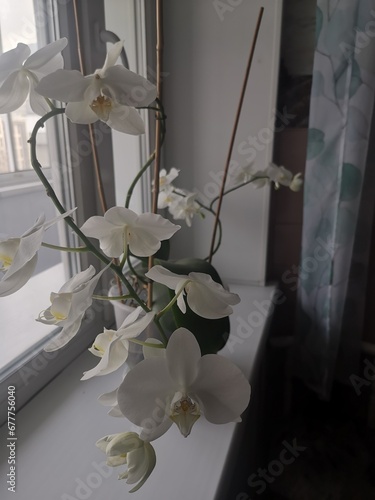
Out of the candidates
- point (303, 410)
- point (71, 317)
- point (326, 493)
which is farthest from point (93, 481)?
point (303, 410)

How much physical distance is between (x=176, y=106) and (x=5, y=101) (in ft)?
2.60

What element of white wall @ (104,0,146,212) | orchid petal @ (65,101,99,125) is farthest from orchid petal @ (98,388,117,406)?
white wall @ (104,0,146,212)

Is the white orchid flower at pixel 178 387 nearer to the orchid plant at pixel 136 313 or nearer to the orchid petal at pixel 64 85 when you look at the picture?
the orchid plant at pixel 136 313

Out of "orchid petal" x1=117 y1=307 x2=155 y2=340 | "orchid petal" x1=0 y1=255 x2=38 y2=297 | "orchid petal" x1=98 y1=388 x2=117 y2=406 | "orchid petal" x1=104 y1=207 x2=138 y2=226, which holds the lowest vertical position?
"orchid petal" x1=98 y1=388 x2=117 y2=406

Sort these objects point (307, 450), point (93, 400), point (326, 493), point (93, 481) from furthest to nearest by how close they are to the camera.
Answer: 1. point (307, 450)
2. point (326, 493)
3. point (93, 400)
4. point (93, 481)

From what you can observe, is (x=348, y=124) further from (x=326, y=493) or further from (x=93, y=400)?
(x=326, y=493)

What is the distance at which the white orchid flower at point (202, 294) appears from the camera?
35 centimetres

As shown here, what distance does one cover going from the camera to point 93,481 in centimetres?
53

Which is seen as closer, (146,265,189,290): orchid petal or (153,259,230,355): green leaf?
(146,265,189,290): orchid petal

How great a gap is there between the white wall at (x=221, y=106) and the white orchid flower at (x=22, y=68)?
749 mm

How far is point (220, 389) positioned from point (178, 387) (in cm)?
4

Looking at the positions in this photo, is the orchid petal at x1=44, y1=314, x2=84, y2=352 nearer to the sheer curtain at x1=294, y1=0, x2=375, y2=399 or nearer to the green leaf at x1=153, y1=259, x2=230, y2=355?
the green leaf at x1=153, y1=259, x2=230, y2=355

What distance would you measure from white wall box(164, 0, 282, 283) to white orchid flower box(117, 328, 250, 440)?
2.68 feet

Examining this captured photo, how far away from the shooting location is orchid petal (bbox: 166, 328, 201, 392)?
1.10ft
